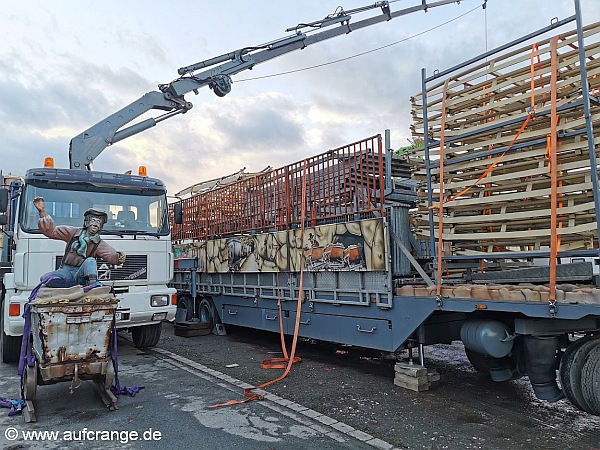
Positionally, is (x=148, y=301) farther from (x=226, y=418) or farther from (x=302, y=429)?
(x=302, y=429)

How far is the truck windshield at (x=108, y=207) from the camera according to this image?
288 inches

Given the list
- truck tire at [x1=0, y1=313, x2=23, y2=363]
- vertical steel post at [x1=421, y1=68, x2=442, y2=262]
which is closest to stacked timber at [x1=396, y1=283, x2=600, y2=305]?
vertical steel post at [x1=421, y1=68, x2=442, y2=262]

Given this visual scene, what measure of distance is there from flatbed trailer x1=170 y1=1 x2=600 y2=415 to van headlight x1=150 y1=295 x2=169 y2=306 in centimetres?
168

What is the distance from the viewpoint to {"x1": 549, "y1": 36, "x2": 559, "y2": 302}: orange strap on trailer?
14.8 feet

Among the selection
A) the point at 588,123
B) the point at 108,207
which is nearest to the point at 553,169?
the point at 588,123

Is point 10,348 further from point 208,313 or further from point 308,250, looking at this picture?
point 308,250

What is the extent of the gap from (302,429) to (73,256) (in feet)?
12.8

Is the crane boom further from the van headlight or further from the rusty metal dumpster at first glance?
the rusty metal dumpster

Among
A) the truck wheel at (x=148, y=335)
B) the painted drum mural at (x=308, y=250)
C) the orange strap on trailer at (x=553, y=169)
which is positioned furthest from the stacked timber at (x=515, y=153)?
the truck wheel at (x=148, y=335)

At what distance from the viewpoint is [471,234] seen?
5.54 meters

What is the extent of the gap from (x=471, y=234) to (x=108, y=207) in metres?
5.75

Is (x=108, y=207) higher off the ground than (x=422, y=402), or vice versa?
(x=108, y=207)

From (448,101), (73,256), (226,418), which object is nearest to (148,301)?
(73,256)

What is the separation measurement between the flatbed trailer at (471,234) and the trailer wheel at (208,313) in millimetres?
1843
